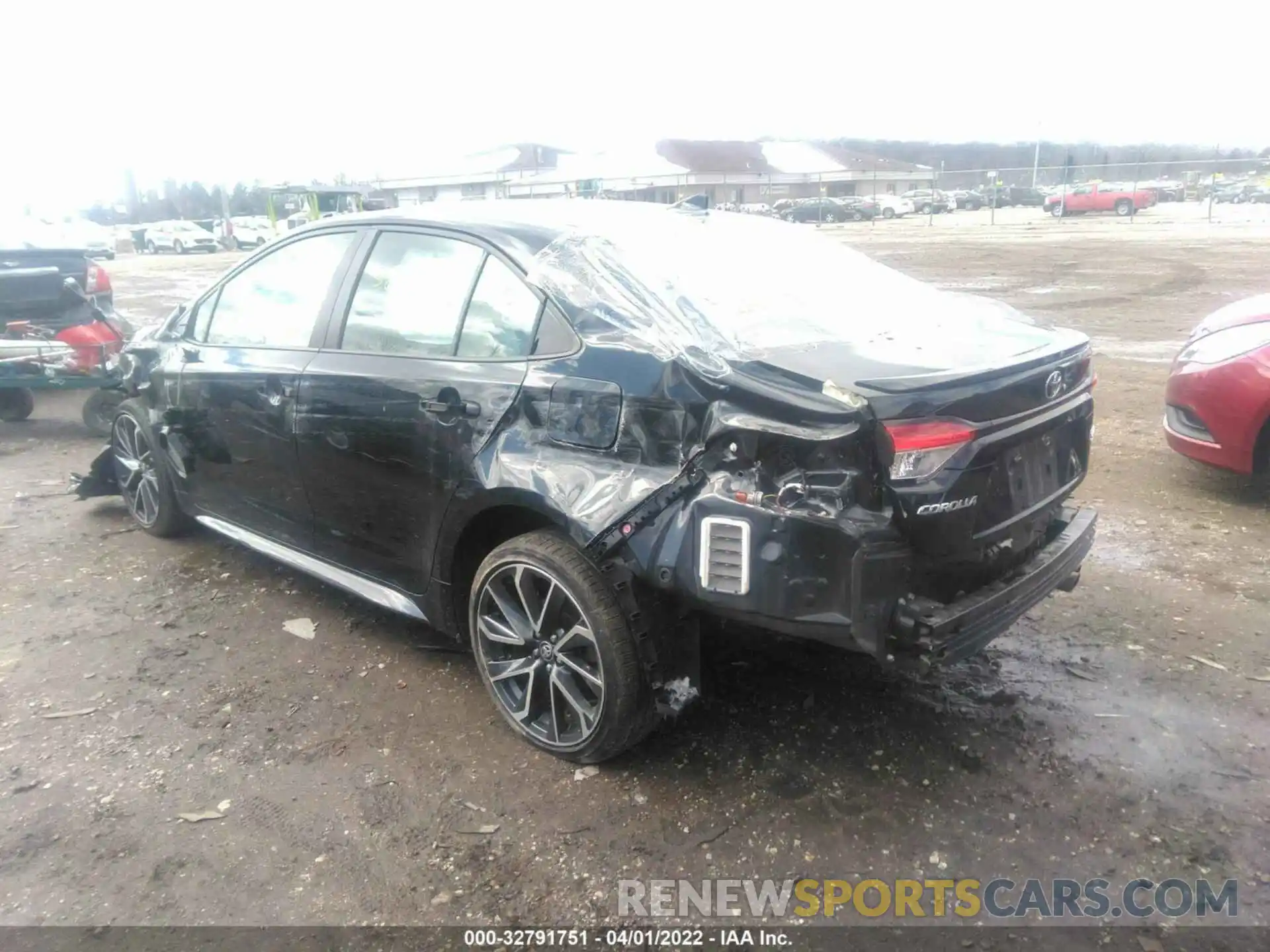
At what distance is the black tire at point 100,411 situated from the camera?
7.63 meters

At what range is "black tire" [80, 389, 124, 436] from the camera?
25.0ft

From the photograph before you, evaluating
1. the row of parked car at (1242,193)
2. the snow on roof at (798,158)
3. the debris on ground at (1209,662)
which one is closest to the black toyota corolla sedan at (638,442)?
the debris on ground at (1209,662)

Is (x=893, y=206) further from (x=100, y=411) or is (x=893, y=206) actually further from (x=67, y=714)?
(x=67, y=714)

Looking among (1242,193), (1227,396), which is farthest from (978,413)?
(1242,193)

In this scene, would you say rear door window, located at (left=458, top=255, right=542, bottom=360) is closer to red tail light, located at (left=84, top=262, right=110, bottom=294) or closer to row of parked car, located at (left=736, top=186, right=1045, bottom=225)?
red tail light, located at (left=84, top=262, right=110, bottom=294)

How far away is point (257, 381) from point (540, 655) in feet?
5.79

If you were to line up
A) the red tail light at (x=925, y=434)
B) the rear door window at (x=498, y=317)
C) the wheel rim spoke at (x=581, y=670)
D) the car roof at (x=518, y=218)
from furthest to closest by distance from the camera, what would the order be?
the car roof at (x=518, y=218) → the rear door window at (x=498, y=317) → the wheel rim spoke at (x=581, y=670) → the red tail light at (x=925, y=434)

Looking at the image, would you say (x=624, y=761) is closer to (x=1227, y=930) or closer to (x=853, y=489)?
(x=853, y=489)

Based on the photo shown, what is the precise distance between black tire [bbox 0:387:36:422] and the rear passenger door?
586 centimetres

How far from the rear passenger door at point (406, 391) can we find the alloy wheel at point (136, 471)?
1.70 m

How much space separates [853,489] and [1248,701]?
1.91 metres

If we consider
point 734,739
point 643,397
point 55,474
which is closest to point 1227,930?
point 734,739

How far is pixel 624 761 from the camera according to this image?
122 inches

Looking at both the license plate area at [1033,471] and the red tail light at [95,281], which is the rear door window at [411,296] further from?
the red tail light at [95,281]
